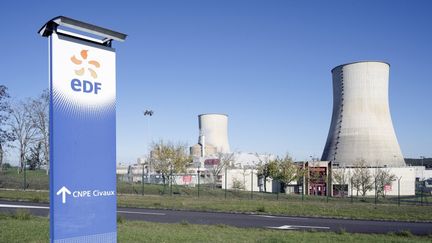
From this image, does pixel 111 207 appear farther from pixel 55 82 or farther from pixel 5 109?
pixel 5 109

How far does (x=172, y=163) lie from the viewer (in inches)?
1612

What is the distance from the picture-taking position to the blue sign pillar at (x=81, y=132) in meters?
4.52

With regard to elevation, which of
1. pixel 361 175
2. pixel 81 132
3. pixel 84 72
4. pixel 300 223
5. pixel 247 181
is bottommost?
pixel 247 181

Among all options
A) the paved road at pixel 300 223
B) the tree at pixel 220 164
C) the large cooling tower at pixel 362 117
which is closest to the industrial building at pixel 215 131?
the tree at pixel 220 164

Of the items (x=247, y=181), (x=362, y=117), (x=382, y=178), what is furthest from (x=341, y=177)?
(x=247, y=181)

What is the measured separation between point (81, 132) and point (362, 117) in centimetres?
3510

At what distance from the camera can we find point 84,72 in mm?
4844

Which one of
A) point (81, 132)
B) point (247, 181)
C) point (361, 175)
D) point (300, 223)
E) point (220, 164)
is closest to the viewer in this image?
point (81, 132)

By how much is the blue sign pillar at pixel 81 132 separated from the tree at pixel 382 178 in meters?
38.7

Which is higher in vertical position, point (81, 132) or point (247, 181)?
point (81, 132)

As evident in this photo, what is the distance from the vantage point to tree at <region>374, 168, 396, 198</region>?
134 ft

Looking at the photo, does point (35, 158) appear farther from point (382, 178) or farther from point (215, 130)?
point (382, 178)

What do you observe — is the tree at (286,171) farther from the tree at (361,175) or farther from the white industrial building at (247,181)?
the white industrial building at (247,181)

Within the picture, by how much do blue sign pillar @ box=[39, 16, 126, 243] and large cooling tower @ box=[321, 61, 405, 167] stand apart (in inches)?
1302
